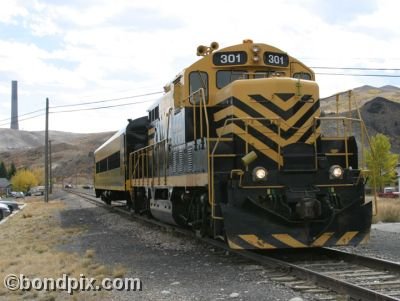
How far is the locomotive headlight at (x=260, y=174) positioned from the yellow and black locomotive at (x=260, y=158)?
0.05ft

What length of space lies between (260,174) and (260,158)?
30.2 inches

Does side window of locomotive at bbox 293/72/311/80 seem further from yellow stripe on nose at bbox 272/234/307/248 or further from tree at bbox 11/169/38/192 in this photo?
tree at bbox 11/169/38/192

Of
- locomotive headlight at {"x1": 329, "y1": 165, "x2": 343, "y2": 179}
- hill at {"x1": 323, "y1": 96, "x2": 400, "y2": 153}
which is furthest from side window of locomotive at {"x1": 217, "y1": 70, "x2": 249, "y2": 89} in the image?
hill at {"x1": 323, "y1": 96, "x2": 400, "y2": 153}

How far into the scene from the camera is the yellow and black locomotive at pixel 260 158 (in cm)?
891

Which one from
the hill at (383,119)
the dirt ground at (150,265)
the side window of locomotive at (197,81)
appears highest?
the hill at (383,119)

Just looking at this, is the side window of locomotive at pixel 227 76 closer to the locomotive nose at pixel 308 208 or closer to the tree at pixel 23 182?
the locomotive nose at pixel 308 208

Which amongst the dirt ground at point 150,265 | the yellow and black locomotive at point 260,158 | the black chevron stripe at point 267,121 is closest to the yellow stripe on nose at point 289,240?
the yellow and black locomotive at point 260,158

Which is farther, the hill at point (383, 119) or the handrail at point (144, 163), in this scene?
the hill at point (383, 119)

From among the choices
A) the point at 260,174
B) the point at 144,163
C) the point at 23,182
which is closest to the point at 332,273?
the point at 260,174

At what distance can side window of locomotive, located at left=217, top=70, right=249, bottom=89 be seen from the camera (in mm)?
11070

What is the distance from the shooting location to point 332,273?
8078 millimetres

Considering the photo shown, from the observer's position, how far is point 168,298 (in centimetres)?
698

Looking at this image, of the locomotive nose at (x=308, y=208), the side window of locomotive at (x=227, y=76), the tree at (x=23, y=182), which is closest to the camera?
the locomotive nose at (x=308, y=208)

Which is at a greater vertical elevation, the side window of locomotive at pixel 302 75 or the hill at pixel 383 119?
the hill at pixel 383 119
